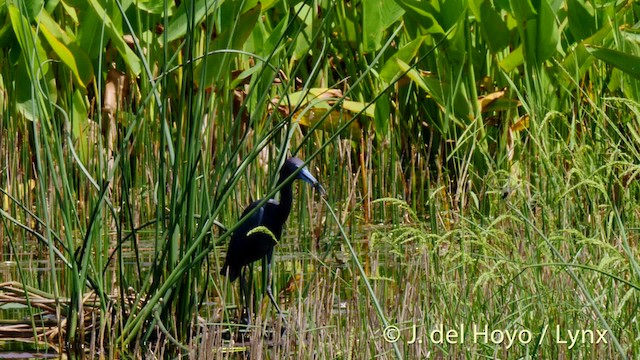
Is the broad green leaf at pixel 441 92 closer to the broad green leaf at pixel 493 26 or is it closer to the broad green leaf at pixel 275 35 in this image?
the broad green leaf at pixel 493 26

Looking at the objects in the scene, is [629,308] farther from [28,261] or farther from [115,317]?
[28,261]

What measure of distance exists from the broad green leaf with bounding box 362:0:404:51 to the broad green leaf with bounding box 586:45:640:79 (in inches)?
57.6

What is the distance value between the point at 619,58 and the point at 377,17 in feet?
5.10

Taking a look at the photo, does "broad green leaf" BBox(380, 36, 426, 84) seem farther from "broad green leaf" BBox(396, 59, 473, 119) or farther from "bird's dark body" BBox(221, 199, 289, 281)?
"bird's dark body" BBox(221, 199, 289, 281)

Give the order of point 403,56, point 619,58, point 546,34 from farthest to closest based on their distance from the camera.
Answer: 1. point 403,56
2. point 546,34
3. point 619,58

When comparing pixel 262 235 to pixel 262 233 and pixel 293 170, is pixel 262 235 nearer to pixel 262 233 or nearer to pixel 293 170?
pixel 262 233

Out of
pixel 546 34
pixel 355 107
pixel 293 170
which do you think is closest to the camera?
pixel 293 170

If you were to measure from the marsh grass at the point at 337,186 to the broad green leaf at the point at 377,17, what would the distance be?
2 centimetres

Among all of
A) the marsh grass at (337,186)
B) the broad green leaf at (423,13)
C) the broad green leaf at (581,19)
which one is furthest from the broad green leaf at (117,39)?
the broad green leaf at (581,19)

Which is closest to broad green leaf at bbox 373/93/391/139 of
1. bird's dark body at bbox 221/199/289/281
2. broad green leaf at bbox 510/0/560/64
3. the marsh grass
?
the marsh grass

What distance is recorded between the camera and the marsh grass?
2.79 meters

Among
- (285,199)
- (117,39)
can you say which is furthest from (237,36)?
(285,199)

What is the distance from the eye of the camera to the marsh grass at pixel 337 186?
2785 mm

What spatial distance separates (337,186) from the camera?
5.00 m
